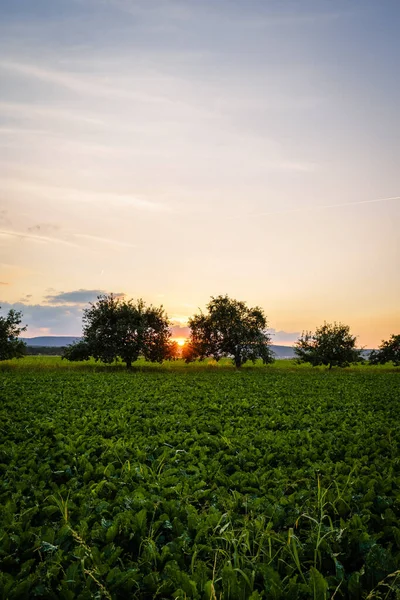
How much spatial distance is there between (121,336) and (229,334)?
1295cm

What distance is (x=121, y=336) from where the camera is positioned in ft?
152

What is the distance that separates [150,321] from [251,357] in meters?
12.7

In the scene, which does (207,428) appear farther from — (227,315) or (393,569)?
(227,315)

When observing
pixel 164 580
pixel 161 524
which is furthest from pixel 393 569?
pixel 161 524

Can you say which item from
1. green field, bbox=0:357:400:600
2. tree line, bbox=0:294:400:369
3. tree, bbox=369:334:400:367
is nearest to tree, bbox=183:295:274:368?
tree line, bbox=0:294:400:369

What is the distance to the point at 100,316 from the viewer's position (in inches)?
1893

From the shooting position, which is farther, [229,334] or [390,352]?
[390,352]

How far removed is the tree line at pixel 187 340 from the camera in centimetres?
4622

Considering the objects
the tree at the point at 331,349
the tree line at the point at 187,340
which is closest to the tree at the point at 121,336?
the tree line at the point at 187,340

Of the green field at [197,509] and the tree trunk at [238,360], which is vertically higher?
the tree trunk at [238,360]

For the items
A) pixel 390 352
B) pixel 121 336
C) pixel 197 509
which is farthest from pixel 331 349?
pixel 197 509

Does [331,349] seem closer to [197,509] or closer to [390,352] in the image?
[390,352]

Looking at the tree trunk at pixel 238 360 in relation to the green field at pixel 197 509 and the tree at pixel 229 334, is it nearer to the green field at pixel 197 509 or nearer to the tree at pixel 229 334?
the tree at pixel 229 334

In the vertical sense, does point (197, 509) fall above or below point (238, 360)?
below
